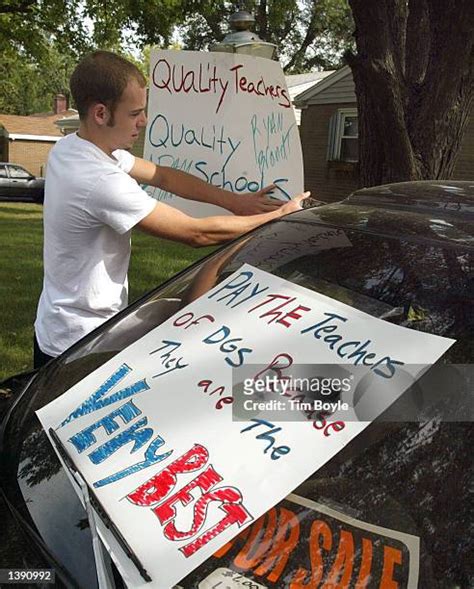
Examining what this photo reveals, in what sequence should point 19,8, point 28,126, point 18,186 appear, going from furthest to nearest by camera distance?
point 28,126 < point 18,186 < point 19,8

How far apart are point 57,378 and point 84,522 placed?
59 cm

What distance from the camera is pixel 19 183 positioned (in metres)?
25.8

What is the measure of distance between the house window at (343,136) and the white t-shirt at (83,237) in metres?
14.2

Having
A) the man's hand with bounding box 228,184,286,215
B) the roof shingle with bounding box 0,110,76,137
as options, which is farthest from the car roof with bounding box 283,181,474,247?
the roof shingle with bounding box 0,110,76,137

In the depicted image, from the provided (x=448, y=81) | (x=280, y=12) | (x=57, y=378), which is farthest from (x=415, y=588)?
(x=280, y=12)

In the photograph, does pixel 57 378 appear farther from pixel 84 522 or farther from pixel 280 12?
pixel 280 12

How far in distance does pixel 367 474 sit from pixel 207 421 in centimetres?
32

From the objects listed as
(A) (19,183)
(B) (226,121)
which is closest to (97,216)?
(B) (226,121)

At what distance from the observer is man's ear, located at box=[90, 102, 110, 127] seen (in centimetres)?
209

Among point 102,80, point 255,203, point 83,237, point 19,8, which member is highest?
point 19,8

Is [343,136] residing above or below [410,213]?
above

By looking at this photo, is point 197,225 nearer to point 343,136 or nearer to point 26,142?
point 343,136

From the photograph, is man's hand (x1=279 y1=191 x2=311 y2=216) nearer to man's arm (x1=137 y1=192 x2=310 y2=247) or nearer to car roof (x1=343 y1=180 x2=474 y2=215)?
man's arm (x1=137 y1=192 x2=310 y2=247)

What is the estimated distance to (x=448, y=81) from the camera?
3.68m
